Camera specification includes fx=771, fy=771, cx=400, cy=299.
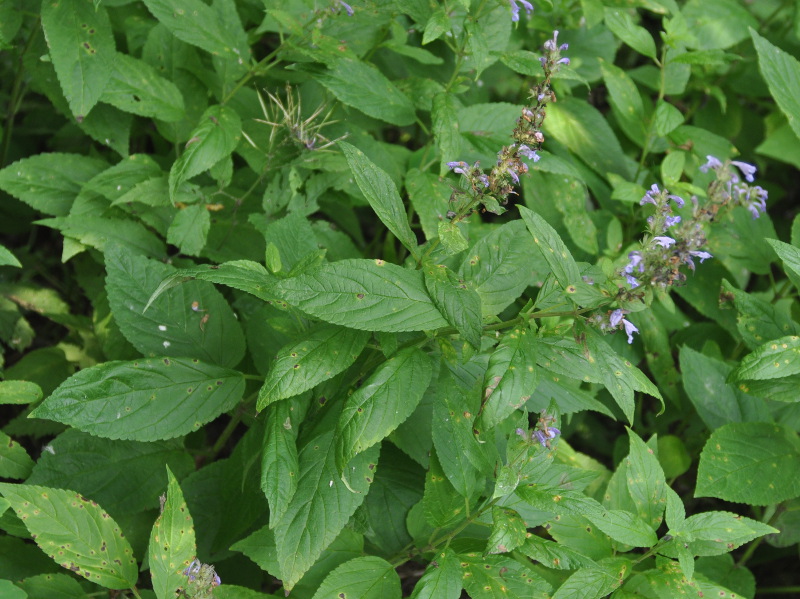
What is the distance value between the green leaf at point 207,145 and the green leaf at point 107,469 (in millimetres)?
887

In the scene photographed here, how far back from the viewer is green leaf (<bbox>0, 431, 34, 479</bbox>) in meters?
2.43

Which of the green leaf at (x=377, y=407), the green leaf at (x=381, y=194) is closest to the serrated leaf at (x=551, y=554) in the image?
the green leaf at (x=377, y=407)

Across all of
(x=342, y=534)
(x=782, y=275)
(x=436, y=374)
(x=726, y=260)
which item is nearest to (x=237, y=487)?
(x=342, y=534)

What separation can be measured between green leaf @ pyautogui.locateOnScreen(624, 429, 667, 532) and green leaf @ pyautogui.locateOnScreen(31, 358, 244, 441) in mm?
1258

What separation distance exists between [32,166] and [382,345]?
1.74 metres

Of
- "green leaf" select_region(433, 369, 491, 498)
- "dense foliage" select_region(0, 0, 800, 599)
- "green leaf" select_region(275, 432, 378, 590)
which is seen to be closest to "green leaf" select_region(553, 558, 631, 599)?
"dense foliage" select_region(0, 0, 800, 599)

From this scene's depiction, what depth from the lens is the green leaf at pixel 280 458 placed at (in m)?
2.00

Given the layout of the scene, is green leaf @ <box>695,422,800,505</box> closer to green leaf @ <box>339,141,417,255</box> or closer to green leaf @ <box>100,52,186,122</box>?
green leaf @ <box>339,141,417,255</box>

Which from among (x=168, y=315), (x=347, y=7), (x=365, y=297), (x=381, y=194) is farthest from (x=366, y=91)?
(x=365, y=297)

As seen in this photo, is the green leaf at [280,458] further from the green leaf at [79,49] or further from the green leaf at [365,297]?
the green leaf at [79,49]

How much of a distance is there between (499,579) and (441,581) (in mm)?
167

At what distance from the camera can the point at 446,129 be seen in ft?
8.96

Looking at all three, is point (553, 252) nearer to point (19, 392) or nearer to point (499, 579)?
point (499, 579)

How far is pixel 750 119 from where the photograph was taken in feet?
14.9
